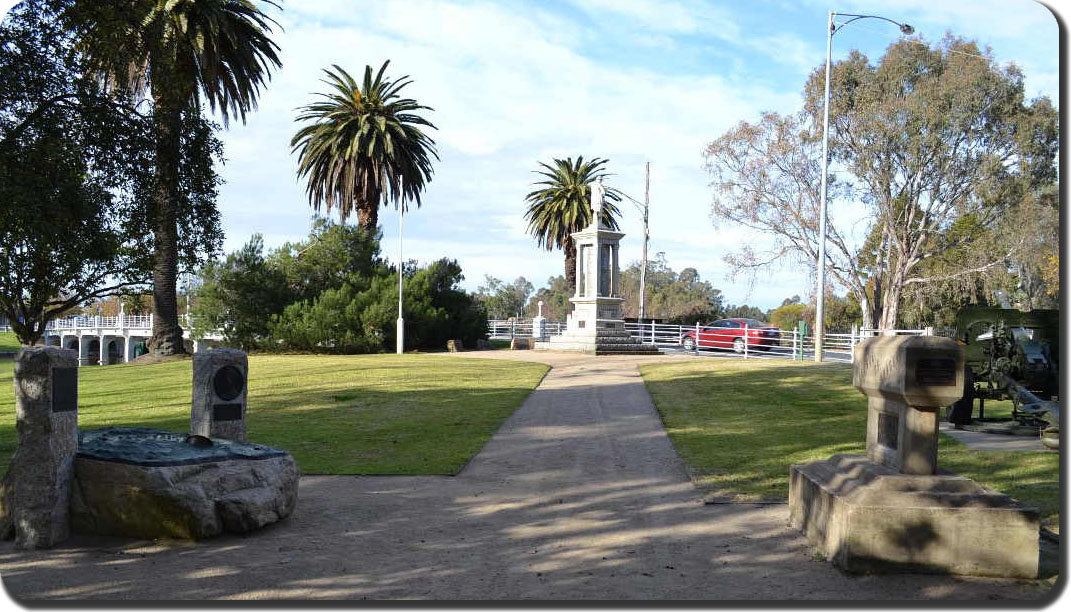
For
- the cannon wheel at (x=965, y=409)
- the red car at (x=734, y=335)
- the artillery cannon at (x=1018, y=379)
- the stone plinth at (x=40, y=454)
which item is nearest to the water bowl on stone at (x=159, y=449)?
the stone plinth at (x=40, y=454)

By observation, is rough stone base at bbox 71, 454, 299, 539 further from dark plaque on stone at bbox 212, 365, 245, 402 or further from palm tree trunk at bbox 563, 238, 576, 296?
palm tree trunk at bbox 563, 238, 576, 296

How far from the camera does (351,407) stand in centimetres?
1556

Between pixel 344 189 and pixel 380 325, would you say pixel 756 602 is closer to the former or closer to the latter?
Result: pixel 380 325

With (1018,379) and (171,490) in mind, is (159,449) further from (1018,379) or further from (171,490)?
(1018,379)

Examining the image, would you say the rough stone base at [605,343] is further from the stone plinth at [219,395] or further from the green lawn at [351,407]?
the stone plinth at [219,395]

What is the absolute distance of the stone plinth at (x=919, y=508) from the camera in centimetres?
535

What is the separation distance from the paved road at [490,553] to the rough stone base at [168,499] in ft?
0.45

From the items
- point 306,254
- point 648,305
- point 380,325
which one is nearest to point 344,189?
point 306,254

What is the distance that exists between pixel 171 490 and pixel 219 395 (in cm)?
197

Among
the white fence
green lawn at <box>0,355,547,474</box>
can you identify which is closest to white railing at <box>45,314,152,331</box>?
green lawn at <box>0,355,547,474</box>

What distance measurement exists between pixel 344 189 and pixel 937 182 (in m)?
28.4

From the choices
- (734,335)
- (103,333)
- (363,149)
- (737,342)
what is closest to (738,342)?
(737,342)

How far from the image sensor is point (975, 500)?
5.47 metres

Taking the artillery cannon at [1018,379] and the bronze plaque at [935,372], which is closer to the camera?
the bronze plaque at [935,372]
